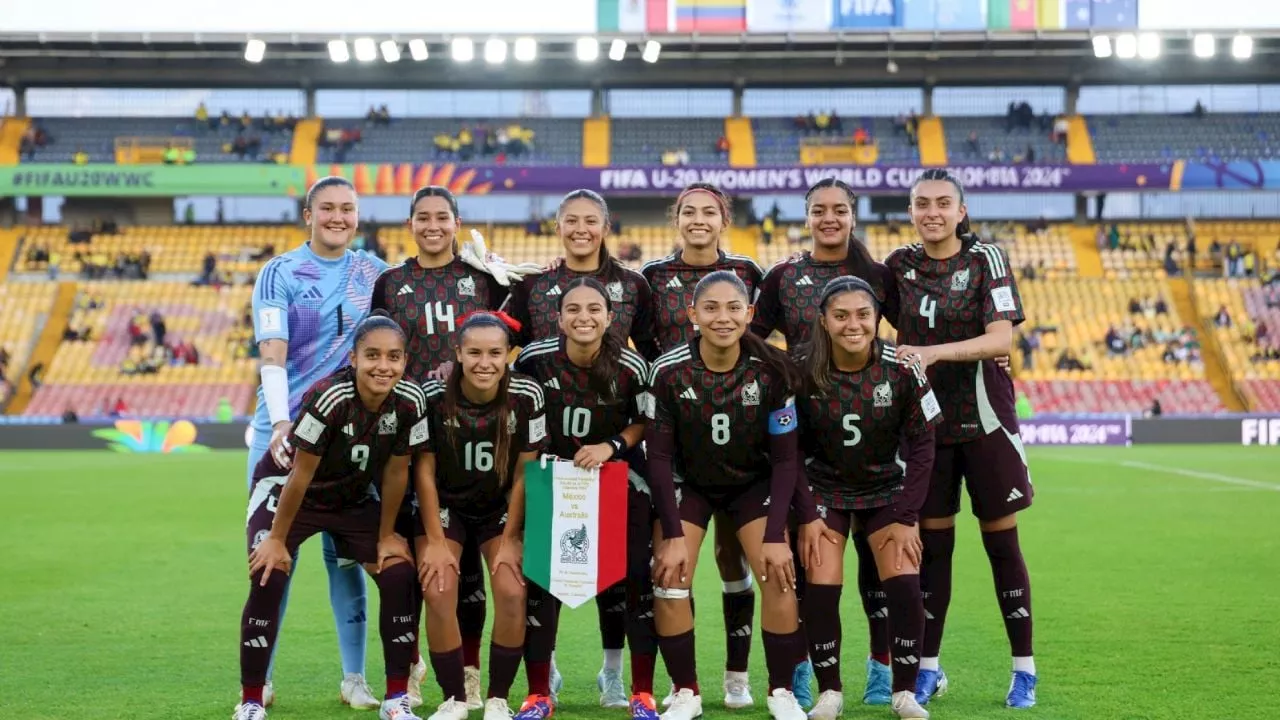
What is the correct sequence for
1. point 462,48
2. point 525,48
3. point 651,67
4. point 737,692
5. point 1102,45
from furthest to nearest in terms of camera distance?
point 651,67
point 462,48
point 525,48
point 1102,45
point 737,692

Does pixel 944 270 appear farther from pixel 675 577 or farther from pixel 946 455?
pixel 675 577

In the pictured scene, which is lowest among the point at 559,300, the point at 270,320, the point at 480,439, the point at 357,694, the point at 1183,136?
the point at 357,694

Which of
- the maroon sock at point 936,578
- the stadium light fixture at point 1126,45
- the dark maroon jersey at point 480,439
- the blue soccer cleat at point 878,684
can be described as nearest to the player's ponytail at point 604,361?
the dark maroon jersey at point 480,439

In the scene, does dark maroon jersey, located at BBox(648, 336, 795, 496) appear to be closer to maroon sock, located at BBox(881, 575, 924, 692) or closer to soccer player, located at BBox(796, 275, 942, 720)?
soccer player, located at BBox(796, 275, 942, 720)

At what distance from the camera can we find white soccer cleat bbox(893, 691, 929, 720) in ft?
16.8

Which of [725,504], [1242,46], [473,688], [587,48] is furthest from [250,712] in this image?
[1242,46]

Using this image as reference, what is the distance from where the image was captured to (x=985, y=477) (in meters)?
5.67

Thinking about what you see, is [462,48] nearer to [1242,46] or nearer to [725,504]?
[1242,46]

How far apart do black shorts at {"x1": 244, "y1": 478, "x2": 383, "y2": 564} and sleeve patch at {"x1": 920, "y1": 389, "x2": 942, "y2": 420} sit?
87.5 inches

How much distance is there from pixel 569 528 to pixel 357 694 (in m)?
1.18

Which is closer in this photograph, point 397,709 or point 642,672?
point 397,709

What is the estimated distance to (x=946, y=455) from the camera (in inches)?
225

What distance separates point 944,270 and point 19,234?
1379 inches

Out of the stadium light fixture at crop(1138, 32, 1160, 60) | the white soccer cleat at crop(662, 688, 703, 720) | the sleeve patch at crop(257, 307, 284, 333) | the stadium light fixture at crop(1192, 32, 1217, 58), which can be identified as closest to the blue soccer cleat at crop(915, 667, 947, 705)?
the white soccer cleat at crop(662, 688, 703, 720)
